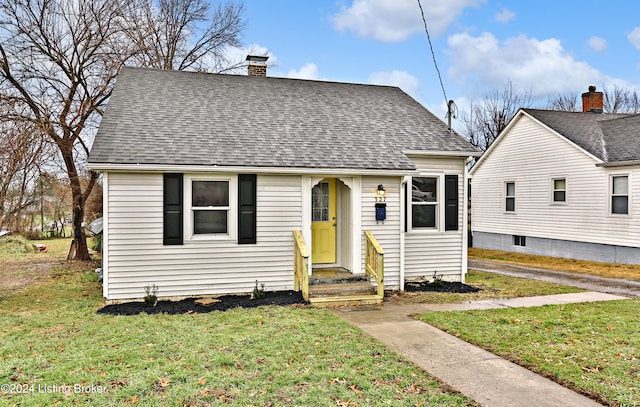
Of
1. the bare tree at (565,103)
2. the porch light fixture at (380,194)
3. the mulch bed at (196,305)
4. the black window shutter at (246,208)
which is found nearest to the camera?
the mulch bed at (196,305)

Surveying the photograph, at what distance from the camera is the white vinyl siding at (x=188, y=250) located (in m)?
8.41

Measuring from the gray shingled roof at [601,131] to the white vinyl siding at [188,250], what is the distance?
11.7 metres

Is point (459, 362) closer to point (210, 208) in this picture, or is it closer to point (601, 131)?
point (210, 208)

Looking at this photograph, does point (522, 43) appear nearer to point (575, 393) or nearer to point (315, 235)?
point (315, 235)

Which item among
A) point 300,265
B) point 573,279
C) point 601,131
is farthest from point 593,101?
point 300,265

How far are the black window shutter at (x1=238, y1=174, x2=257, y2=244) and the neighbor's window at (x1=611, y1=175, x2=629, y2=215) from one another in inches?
487

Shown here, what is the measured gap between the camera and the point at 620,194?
47.0 ft

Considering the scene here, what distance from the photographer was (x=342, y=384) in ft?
14.9

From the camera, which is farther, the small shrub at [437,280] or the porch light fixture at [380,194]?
the small shrub at [437,280]

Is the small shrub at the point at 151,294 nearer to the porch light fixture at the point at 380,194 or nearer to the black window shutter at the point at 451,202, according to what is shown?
the porch light fixture at the point at 380,194

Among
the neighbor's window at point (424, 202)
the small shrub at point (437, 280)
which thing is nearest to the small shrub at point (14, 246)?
the neighbor's window at point (424, 202)

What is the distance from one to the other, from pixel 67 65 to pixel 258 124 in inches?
328

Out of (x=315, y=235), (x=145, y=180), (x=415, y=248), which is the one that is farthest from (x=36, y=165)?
(x=415, y=248)

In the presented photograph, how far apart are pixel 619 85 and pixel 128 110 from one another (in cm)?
4001
